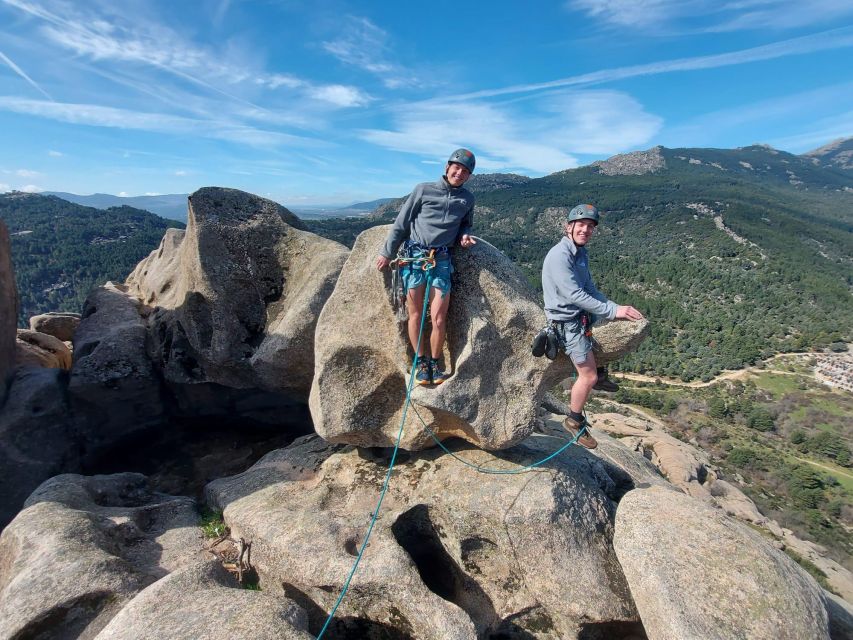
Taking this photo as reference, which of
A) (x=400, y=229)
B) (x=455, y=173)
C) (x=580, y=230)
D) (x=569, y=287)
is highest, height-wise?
(x=455, y=173)

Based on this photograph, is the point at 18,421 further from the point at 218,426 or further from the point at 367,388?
the point at 367,388

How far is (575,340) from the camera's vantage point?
7.95 metres

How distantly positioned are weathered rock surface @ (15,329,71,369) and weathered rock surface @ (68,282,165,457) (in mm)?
2060

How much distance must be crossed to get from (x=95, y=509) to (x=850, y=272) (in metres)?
208

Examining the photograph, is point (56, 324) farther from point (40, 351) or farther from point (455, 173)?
point (455, 173)

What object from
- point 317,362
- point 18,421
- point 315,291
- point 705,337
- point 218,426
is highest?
point 315,291

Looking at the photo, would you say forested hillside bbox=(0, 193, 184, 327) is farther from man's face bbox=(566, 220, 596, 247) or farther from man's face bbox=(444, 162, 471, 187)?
man's face bbox=(566, 220, 596, 247)

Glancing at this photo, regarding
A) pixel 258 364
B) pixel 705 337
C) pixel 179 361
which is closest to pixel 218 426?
pixel 179 361

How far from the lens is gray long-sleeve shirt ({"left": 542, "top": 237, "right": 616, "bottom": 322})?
7422 mm

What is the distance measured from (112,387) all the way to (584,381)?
44.7 ft

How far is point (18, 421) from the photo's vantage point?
39.7ft

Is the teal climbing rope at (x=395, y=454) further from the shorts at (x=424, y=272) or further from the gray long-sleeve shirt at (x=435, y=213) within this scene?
the gray long-sleeve shirt at (x=435, y=213)

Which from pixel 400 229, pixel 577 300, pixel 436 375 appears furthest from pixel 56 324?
pixel 577 300

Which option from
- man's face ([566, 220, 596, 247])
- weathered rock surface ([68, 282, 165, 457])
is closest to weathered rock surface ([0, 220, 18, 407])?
weathered rock surface ([68, 282, 165, 457])
